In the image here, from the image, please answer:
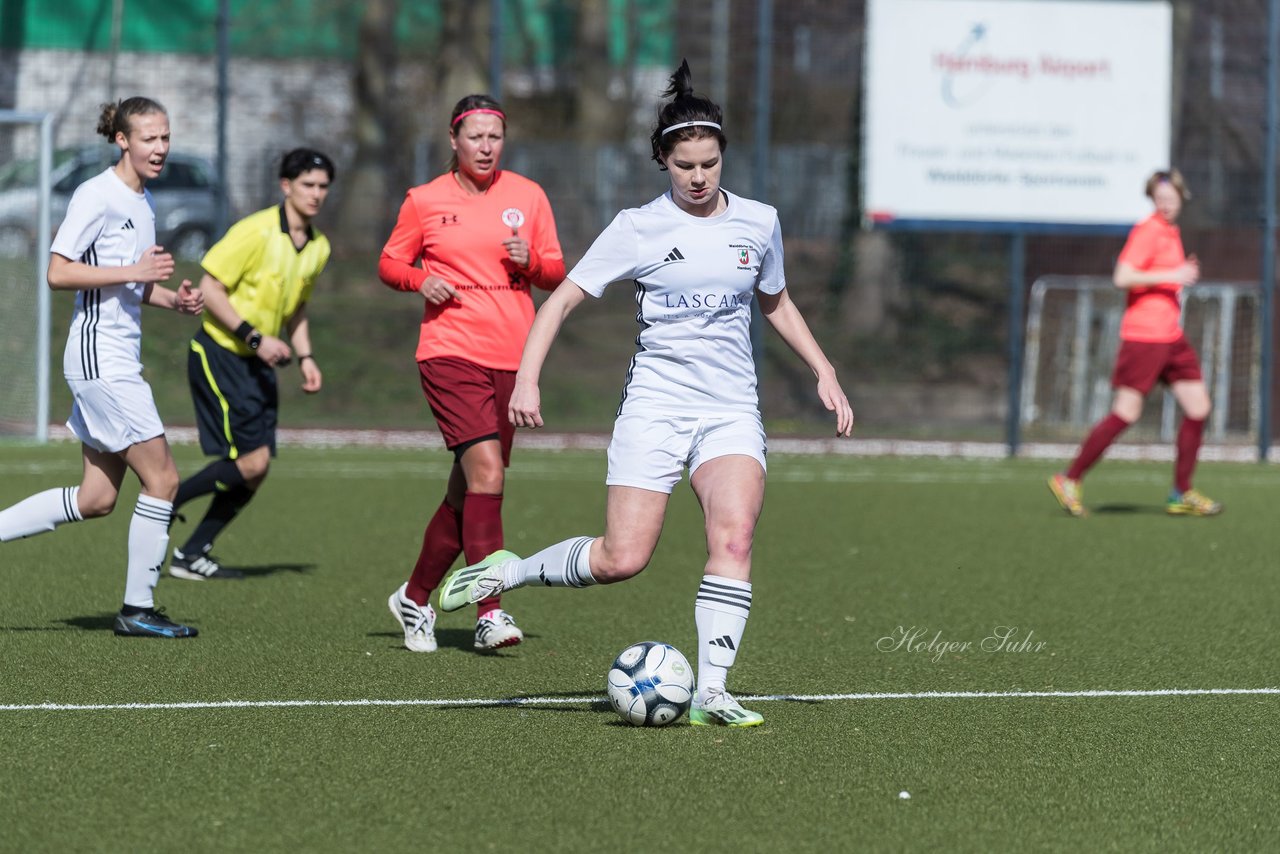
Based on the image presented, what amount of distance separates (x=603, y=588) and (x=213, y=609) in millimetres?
1821

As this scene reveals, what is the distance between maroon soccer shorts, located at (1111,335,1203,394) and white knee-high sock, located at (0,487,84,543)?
22.5ft

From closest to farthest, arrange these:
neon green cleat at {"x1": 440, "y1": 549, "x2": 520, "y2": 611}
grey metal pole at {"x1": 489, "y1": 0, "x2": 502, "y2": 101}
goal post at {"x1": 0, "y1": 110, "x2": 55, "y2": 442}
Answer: neon green cleat at {"x1": 440, "y1": 549, "x2": 520, "y2": 611} → goal post at {"x1": 0, "y1": 110, "x2": 55, "y2": 442} → grey metal pole at {"x1": 489, "y1": 0, "x2": 502, "y2": 101}

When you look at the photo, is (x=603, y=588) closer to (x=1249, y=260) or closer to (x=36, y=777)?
(x=36, y=777)

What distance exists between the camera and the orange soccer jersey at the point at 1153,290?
38.4ft

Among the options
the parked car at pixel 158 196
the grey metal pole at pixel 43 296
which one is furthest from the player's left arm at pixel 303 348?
the parked car at pixel 158 196

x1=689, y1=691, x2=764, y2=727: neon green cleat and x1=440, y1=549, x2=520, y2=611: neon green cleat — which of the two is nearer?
x1=689, y1=691, x2=764, y2=727: neon green cleat

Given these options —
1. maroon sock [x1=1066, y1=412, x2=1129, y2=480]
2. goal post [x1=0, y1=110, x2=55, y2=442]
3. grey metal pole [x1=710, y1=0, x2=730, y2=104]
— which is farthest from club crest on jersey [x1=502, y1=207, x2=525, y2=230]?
grey metal pole [x1=710, y1=0, x2=730, y2=104]

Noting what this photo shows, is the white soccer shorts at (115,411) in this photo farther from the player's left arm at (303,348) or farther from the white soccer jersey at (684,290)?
the white soccer jersey at (684,290)

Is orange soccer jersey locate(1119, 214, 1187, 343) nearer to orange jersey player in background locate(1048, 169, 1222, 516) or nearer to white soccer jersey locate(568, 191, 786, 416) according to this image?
orange jersey player in background locate(1048, 169, 1222, 516)

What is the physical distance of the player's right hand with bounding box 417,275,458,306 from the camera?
6859 millimetres

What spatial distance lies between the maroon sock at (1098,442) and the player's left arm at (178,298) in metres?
6.48

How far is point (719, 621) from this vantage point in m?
5.49

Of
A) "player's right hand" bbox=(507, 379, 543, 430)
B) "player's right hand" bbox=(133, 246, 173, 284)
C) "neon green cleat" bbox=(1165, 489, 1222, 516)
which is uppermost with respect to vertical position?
"player's right hand" bbox=(133, 246, 173, 284)

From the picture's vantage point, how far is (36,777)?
15.6 feet
